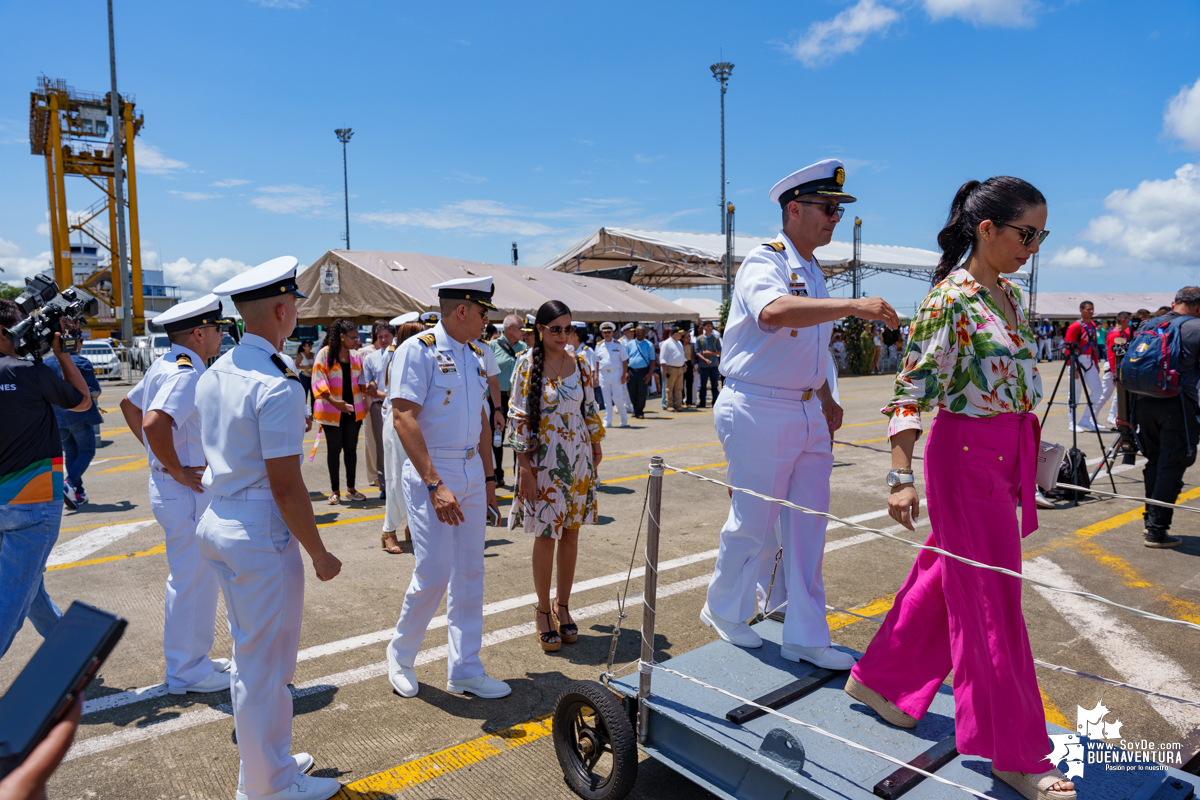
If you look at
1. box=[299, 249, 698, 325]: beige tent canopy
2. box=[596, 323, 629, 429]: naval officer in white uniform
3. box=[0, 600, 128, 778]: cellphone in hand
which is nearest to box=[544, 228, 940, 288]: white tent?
box=[299, 249, 698, 325]: beige tent canopy

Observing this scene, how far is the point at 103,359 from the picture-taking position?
26.2 m

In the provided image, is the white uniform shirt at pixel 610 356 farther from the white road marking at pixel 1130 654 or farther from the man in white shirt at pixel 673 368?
the white road marking at pixel 1130 654

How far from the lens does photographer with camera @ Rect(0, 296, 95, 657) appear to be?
3.57 metres

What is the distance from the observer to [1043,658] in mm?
4133

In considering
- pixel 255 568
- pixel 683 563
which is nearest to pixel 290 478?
pixel 255 568

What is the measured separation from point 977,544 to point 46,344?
15.1ft

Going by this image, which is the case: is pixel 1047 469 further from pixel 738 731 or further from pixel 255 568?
pixel 255 568

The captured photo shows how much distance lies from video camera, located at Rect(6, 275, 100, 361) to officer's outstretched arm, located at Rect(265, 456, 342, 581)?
236 cm

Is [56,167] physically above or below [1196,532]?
above

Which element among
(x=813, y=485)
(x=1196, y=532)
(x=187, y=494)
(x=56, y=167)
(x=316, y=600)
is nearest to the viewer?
(x=813, y=485)

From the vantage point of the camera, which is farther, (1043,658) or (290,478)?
(1043,658)

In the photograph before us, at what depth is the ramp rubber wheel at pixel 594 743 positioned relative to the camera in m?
2.78

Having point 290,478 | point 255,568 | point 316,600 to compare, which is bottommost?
point 316,600

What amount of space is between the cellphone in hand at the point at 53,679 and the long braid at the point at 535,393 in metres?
3.16
